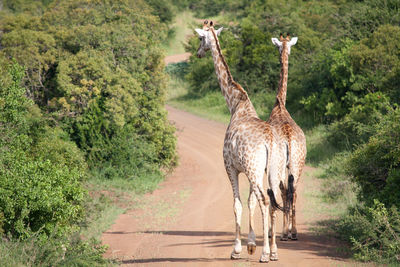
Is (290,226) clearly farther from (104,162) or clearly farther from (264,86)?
(264,86)

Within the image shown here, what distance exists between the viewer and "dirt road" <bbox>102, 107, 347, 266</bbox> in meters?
8.70

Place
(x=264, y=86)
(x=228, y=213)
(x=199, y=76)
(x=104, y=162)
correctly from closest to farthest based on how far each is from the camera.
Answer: (x=228, y=213), (x=104, y=162), (x=264, y=86), (x=199, y=76)

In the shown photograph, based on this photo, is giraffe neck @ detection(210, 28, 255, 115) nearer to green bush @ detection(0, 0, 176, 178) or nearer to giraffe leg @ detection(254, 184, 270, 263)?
giraffe leg @ detection(254, 184, 270, 263)

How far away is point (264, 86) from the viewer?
84.5ft

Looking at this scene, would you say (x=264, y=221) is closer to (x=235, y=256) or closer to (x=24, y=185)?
(x=235, y=256)

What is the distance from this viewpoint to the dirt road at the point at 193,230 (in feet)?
28.5

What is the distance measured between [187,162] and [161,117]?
208 cm

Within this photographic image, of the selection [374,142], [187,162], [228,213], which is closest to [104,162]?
[187,162]

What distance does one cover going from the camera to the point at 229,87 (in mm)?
10156

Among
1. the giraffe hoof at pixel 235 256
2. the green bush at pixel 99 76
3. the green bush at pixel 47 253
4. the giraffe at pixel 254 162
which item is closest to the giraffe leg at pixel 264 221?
the giraffe at pixel 254 162

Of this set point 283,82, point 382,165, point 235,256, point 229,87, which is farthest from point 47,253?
point 382,165

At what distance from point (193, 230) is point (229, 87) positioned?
2784 millimetres

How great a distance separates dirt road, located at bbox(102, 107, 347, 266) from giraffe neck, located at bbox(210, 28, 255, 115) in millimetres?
2306

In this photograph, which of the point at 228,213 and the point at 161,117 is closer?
the point at 228,213
